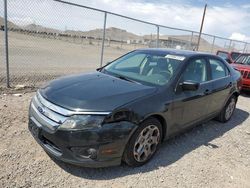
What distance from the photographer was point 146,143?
344 cm

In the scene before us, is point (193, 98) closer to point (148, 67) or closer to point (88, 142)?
point (148, 67)

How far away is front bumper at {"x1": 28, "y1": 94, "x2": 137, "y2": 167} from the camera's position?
2.82 meters

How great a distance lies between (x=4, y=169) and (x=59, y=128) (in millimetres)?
926

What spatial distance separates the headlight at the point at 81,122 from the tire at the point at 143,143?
563mm

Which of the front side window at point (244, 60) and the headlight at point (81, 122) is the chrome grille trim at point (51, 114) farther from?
the front side window at point (244, 60)

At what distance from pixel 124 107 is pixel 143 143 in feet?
2.25

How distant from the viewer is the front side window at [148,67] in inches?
152

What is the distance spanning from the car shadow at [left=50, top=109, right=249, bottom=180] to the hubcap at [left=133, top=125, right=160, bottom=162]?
0.16m

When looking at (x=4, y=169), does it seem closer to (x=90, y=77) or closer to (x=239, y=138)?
(x=90, y=77)

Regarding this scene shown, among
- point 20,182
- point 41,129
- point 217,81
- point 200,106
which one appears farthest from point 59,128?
point 217,81

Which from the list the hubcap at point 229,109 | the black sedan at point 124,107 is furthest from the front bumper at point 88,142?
the hubcap at point 229,109

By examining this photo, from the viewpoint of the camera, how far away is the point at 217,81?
16.1 feet

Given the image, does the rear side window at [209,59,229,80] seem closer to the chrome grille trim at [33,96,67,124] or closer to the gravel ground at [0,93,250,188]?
the gravel ground at [0,93,250,188]

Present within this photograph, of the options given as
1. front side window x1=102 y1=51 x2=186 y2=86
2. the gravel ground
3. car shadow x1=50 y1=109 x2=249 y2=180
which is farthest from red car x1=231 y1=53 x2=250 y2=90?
front side window x1=102 y1=51 x2=186 y2=86
